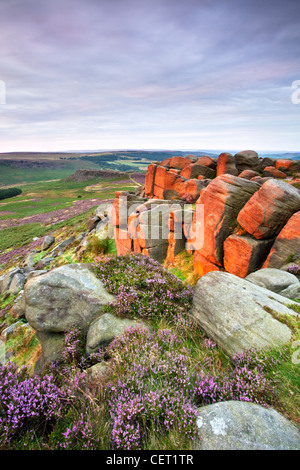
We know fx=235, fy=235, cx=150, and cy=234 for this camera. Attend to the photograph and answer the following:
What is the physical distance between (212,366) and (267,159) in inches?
2074

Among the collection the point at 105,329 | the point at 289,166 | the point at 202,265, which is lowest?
the point at 202,265

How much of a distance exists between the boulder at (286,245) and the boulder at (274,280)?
7.80 feet

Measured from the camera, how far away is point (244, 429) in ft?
11.9

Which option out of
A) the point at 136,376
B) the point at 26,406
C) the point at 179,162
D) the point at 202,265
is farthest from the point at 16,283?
the point at 179,162

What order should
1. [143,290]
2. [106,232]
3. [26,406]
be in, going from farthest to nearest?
[106,232], [143,290], [26,406]

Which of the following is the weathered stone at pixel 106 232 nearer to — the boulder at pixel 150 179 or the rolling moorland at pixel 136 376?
the boulder at pixel 150 179

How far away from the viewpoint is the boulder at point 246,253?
13539 mm

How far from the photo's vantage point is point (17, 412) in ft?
12.6

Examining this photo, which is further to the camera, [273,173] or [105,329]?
[273,173]

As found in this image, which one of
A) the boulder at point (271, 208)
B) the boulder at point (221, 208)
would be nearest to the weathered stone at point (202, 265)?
the boulder at point (221, 208)

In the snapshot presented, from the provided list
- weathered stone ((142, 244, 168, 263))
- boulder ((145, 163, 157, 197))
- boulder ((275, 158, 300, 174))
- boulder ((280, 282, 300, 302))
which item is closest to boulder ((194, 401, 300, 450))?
Result: boulder ((280, 282, 300, 302))

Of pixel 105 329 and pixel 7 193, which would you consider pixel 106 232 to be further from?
pixel 7 193

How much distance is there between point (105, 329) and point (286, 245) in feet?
34.9
